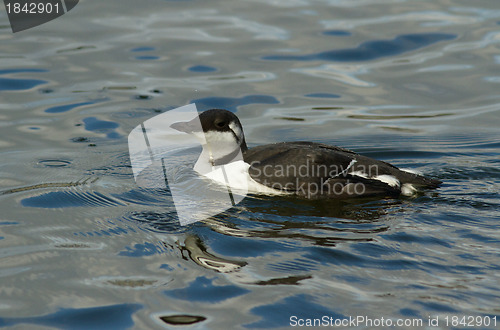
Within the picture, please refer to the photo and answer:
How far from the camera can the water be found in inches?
184

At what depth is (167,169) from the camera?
7.44 m

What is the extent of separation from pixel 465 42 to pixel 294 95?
11.1ft

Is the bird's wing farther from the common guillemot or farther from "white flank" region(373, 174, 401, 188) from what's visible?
"white flank" region(373, 174, 401, 188)

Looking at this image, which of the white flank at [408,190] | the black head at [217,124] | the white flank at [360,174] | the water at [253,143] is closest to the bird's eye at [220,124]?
the black head at [217,124]

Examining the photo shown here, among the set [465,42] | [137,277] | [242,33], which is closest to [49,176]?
[137,277]
